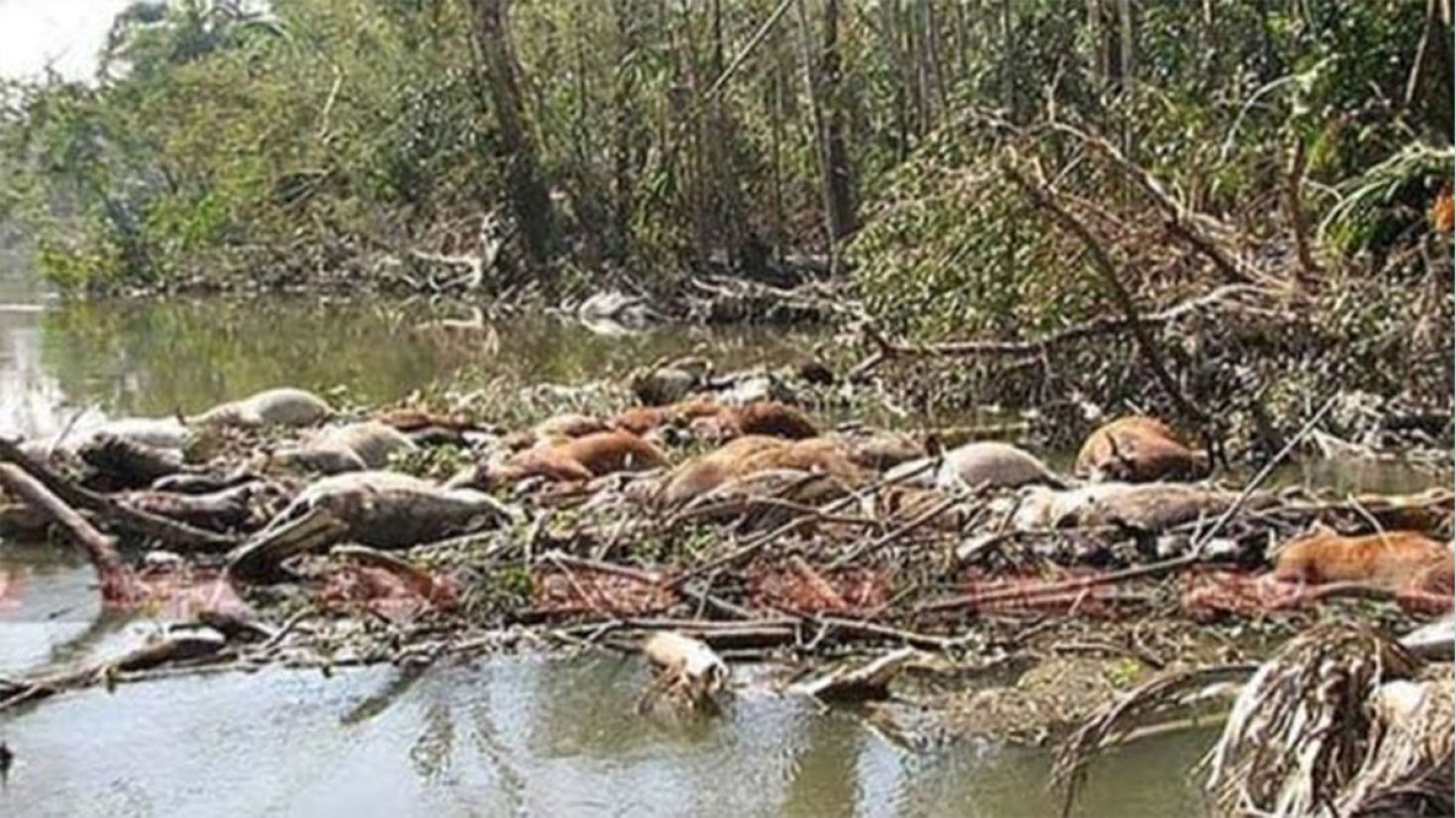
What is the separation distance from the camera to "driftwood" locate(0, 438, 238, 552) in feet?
28.3

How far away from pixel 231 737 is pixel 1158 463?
5.04 meters

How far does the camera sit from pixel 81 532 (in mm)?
8516

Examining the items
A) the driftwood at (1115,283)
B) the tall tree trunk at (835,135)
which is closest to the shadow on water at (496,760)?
the driftwood at (1115,283)

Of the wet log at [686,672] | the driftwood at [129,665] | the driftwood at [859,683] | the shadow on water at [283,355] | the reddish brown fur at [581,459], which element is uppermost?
the driftwood at [129,665]

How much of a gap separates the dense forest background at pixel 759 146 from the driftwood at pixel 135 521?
361cm

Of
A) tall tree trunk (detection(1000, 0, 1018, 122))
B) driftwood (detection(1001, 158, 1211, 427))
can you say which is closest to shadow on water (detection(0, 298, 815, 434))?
tall tree trunk (detection(1000, 0, 1018, 122))

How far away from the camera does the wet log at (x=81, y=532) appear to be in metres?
8.03

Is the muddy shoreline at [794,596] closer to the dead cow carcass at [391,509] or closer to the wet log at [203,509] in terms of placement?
the dead cow carcass at [391,509]

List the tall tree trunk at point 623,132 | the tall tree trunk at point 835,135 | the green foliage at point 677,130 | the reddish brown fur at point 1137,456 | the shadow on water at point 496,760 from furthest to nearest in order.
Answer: the tall tree trunk at point 623,132
the tall tree trunk at point 835,135
the green foliage at point 677,130
the reddish brown fur at point 1137,456
the shadow on water at point 496,760

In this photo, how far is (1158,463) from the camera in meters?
9.47

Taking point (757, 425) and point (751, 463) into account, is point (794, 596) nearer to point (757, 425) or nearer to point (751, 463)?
point (751, 463)

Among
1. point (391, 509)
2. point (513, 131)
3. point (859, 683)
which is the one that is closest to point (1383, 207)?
point (859, 683)

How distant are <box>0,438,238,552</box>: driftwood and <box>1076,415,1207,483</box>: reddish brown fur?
13.2ft

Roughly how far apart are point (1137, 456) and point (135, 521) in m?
4.58
